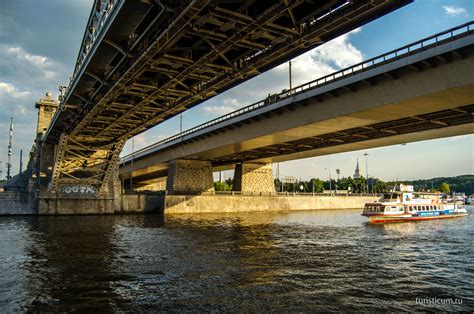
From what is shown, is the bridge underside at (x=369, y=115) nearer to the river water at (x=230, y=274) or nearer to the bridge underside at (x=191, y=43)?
the river water at (x=230, y=274)

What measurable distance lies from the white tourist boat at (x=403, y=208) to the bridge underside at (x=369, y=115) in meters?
7.38

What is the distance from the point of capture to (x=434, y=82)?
24.6m

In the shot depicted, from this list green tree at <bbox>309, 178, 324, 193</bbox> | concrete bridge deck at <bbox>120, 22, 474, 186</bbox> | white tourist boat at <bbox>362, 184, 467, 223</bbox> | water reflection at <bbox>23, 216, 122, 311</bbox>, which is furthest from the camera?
green tree at <bbox>309, 178, 324, 193</bbox>

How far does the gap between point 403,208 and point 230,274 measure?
1567 inches

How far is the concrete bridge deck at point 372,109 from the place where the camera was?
2380 centimetres

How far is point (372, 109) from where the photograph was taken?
29344 millimetres

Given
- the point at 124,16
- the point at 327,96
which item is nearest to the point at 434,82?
the point at 327,96

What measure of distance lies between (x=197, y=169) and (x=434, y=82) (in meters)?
48.5

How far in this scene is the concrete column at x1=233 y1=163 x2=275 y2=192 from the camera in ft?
250

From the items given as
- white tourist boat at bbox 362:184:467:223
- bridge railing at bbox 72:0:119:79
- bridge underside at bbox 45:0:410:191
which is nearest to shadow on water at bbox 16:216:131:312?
bridge underside at bbox 45:0:410:191

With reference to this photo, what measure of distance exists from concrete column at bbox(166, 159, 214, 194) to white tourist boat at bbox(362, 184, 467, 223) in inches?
1176

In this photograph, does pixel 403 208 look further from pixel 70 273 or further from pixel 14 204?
pixel 14 204

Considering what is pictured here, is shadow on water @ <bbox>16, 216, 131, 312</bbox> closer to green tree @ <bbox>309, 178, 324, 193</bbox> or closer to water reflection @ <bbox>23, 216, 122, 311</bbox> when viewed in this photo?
water reflection @ <bbox>23, 216, 122, 311</bbox>

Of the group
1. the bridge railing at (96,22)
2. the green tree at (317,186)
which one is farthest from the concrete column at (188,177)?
the green tree at (317,186)
